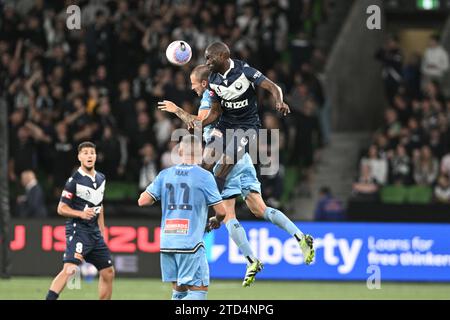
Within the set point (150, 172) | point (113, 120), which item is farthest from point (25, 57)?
point (150, 172)

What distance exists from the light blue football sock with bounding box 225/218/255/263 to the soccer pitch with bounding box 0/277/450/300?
3644 mm

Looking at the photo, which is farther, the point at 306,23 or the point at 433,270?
the point at 306,23

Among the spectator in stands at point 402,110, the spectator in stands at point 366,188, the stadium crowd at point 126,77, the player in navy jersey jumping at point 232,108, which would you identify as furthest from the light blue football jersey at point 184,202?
the spectator in stands at point 402,110

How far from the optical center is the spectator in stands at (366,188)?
24.9m

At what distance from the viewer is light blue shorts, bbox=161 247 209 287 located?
545 inches

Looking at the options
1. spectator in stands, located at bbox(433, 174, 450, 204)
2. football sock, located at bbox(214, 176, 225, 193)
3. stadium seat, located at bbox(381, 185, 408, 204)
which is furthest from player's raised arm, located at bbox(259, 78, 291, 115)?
stadium seat, located at bbox(381, 185, 408, 204)

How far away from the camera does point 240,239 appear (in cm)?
1585

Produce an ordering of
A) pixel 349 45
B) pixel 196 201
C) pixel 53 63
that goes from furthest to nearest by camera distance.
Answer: pixel 349 45, pixel 53 63, pixel 196 201

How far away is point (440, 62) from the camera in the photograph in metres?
28.3

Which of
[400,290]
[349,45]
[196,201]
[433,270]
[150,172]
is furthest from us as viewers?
[349,45]

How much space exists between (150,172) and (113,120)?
69.6 inches

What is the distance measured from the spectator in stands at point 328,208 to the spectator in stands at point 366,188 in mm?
434

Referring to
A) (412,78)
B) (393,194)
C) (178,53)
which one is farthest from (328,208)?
(178,53)
